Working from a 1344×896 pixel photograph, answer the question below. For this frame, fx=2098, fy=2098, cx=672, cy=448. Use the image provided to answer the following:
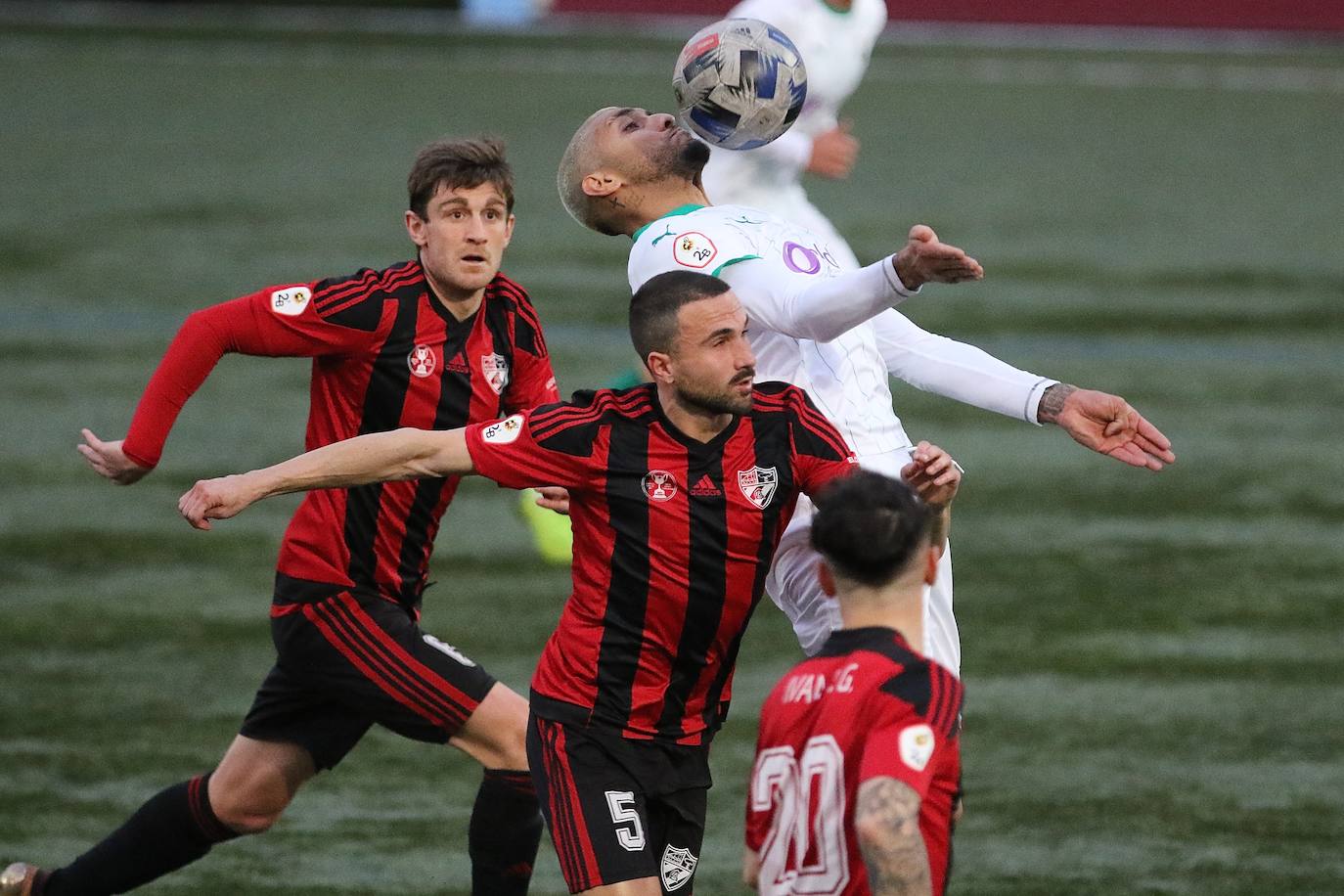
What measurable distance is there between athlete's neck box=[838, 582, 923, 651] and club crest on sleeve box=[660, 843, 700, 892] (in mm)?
1095

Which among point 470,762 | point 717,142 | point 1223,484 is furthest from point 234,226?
point 717,142

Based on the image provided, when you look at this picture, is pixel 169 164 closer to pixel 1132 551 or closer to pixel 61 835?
pixel 1132 551

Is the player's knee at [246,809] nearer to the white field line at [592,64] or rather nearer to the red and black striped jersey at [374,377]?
the red and black striped jersey at [374,377]

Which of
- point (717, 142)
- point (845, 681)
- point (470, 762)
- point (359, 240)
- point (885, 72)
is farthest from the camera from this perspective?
point (885, 72)

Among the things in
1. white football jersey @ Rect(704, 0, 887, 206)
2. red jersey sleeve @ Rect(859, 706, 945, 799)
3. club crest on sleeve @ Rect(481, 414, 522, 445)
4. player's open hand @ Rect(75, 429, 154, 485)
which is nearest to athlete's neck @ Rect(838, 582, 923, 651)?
red jersey sleeve @ Rect(859, 706, 945, 799)

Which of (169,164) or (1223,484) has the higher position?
(169,164)

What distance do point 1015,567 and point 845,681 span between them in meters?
5.44

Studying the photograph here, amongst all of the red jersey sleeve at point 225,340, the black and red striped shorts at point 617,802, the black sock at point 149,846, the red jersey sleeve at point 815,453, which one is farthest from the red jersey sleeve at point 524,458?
the black sock at point 149,846

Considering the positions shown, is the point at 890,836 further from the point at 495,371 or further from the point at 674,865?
the point at 495,371

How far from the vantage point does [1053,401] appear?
4.78 meters

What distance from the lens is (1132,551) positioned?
29.8 feet

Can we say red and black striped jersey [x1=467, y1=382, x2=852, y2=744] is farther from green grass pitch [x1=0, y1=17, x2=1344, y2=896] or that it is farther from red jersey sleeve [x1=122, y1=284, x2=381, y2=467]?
green grass pitch [x1=0, y1=17, x2=1344, y2=896]

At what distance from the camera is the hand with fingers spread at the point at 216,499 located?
4.22 metres

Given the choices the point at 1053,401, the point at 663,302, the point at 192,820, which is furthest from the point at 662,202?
the point at 192,820
